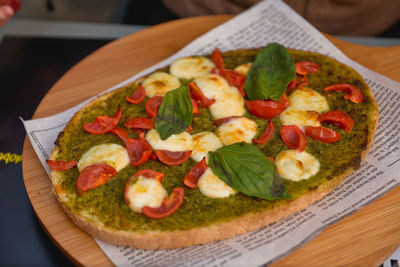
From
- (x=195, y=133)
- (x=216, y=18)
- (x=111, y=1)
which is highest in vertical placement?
(x=216, y=18)

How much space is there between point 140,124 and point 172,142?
28 centimetres

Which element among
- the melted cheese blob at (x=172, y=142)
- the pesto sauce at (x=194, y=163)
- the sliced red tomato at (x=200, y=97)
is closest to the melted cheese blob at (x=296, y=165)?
the pesto sauce at (x=194, y=163)

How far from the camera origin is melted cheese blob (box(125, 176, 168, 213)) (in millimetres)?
2318

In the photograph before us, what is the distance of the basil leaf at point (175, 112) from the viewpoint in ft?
8.76

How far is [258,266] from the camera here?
7.02 ft

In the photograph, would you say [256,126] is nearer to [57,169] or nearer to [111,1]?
[57,169]

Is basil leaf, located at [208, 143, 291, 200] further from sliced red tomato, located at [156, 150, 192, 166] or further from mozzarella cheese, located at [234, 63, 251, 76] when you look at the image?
mozzarella cheese, located at [234, 63, 251, 76]

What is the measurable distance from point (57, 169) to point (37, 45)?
76.1 inches

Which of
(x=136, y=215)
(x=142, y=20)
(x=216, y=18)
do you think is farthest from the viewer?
(x=142, y=20)

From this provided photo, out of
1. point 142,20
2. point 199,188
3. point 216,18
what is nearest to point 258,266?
point 199,188

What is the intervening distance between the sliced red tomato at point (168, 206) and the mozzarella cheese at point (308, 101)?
999 millimetres

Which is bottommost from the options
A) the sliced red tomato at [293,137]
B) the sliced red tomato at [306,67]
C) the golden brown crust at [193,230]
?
the golden brown crust at [193,230]

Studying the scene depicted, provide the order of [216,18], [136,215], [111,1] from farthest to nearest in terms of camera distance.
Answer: [111,1] → [216,18] → [136,215]

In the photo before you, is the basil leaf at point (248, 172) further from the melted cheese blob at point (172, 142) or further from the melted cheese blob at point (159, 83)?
the melted cheese blob at point (159, 83)
